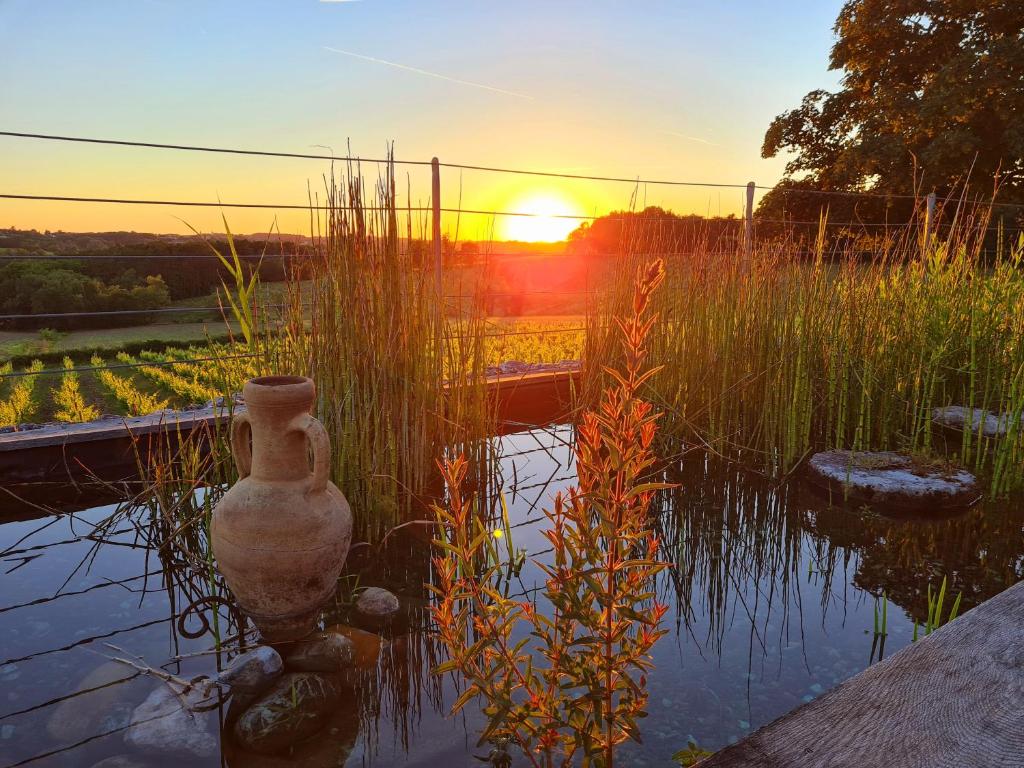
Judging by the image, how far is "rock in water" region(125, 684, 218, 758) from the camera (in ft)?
4.10

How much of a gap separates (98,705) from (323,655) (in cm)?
43

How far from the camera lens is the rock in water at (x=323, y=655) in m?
1.47

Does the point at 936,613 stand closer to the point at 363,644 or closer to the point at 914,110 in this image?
the point at 363,644

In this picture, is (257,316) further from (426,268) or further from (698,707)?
(698,707)

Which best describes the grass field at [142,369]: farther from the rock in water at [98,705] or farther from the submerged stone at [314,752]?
the submerged stone at [314,752]

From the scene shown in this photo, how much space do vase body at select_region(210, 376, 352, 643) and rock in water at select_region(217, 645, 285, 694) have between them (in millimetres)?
109

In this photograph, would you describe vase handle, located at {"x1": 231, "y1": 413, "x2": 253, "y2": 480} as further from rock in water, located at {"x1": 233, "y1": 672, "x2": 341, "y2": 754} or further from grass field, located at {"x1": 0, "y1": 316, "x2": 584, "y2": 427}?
rock in water, located at {"x1": 233, "y1": 672, "x2": 341, "y2": 754}

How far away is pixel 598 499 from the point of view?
34.9 inches

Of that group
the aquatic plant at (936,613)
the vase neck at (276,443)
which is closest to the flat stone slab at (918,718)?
the aquatic plant at (936,613)

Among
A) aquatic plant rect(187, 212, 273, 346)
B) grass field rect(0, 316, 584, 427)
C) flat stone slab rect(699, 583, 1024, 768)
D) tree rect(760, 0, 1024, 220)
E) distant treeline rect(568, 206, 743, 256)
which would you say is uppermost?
tree rect(760, 0, 1024, 220)

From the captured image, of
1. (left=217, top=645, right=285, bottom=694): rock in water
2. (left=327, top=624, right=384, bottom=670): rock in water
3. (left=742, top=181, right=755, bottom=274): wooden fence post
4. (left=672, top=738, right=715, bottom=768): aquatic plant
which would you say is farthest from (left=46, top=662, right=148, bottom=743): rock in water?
(left=742, top=181, right=755, bottom=274): wooden fence post

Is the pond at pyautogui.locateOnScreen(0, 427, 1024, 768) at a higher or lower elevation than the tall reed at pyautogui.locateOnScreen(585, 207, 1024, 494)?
lower


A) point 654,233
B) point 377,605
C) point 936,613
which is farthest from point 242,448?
point 654,233

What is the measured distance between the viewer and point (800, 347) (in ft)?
8.96
